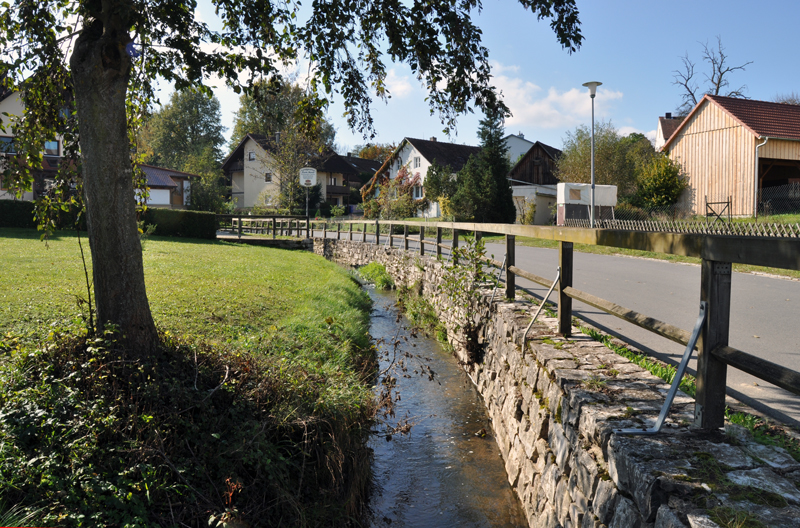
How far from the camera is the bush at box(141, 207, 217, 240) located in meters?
23.0

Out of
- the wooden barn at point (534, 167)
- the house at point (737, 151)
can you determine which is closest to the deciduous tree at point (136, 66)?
the house at point (737, 151)

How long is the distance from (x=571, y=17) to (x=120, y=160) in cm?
367

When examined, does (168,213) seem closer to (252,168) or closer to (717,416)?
(717,416)

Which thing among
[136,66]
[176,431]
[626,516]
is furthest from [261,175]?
[626,516]

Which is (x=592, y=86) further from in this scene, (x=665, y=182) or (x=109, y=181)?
(x=109, y=181)

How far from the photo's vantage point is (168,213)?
76.1ft

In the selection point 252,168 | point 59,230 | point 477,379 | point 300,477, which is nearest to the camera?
point 300,477

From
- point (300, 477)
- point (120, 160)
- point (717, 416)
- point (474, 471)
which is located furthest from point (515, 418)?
point (120, 160)

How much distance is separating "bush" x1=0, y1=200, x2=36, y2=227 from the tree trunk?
796 inches

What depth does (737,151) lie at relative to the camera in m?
28.1

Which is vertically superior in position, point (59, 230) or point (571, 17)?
point (571, 17)

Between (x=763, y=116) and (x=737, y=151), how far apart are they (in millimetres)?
2854

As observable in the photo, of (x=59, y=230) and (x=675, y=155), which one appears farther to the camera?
(x=675, y=155)

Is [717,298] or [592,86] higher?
[592,86]
